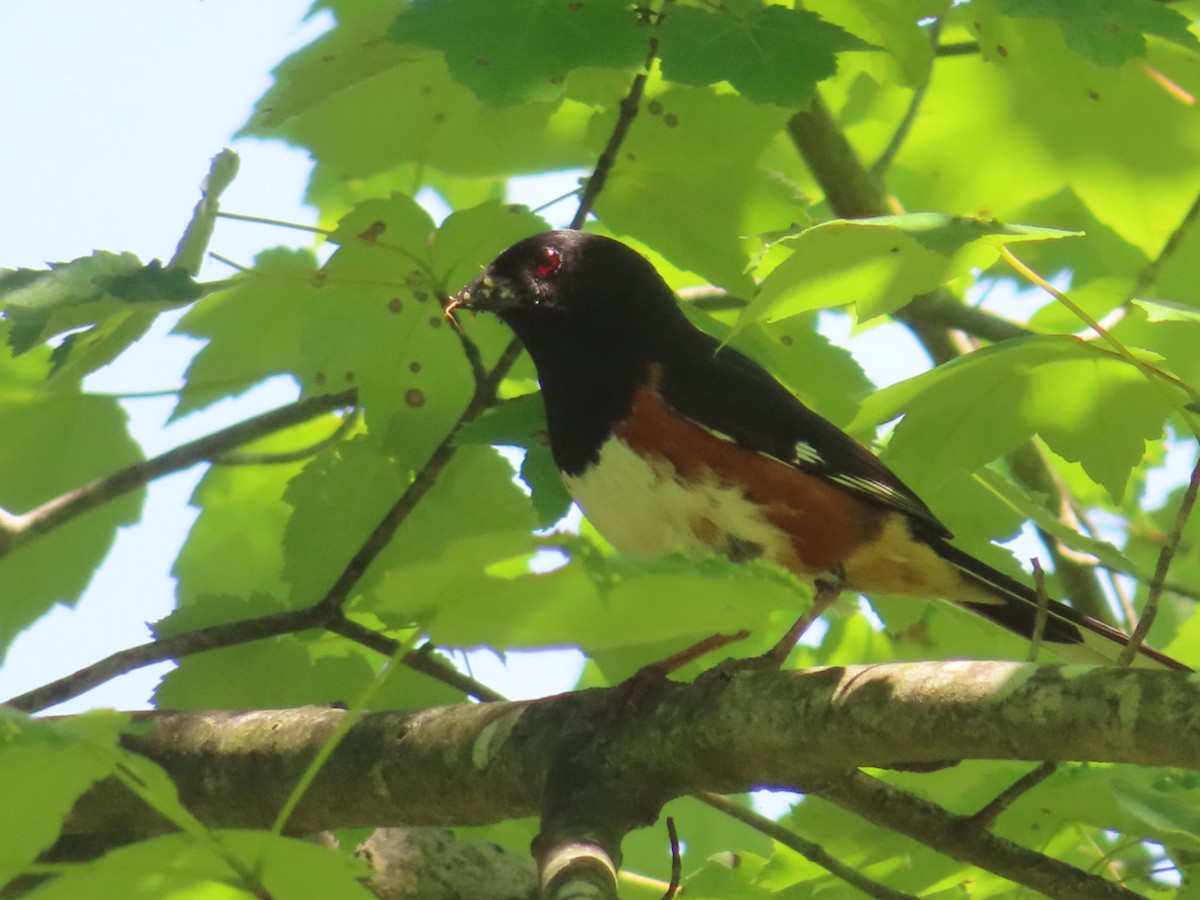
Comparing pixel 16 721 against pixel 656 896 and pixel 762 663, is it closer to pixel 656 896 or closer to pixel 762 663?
pixel 762 663

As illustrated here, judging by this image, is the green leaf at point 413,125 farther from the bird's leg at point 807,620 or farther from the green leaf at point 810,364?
the bird's leg at point 807,620

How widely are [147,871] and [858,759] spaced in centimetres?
92

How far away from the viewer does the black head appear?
2879 mm

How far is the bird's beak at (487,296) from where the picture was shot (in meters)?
2.55

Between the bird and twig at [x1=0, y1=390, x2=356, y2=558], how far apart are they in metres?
0.49

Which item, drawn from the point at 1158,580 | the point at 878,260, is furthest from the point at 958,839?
the point at 878,260

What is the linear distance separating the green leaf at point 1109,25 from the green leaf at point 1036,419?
16.4 inches

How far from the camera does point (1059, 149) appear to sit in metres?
2.91

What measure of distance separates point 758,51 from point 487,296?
85 cm

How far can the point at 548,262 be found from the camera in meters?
2.97

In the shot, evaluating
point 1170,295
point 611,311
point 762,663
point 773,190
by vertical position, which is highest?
point 773,190

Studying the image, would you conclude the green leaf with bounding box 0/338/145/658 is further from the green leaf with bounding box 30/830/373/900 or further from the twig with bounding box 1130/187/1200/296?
the twig with bounding box 1130/187/1200/296

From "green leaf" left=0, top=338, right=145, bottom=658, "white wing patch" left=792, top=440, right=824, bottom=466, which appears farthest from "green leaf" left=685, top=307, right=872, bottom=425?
"green leaf" left=0, top=338, right=145, bottom=658

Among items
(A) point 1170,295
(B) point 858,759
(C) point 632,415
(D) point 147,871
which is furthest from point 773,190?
(D) point 147,871
